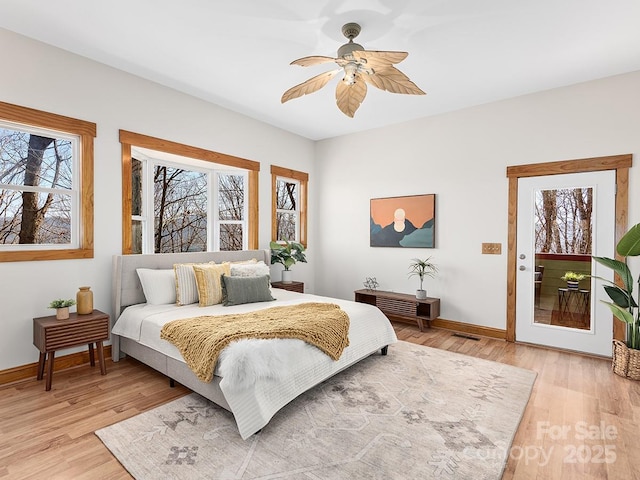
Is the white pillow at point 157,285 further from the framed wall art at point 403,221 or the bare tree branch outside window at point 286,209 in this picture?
the framed wall art at point 403,221

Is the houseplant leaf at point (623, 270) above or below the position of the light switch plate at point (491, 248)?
below

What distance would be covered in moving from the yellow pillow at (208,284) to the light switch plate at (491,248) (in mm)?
3149

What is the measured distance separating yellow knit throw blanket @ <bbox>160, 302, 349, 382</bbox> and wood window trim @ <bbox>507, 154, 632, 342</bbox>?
A: 229 centimetres

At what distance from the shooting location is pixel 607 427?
87.5 inches

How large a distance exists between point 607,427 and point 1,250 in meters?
4.63

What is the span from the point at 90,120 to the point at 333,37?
2364mm

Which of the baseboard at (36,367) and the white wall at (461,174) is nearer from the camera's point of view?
the baseboard at (36,367)

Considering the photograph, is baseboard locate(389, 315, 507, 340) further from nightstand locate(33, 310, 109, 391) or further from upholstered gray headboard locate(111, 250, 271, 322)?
nightstand locate(33, 310, 109, 391)

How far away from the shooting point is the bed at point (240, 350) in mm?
2057

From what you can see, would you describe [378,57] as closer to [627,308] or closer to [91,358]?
[627,308]

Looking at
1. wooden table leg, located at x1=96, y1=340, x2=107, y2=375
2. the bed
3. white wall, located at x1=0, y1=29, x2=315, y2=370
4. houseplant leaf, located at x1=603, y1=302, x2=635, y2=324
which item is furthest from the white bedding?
houseplant leaf, located at x1=603, y1=302, x2=635, y2=324

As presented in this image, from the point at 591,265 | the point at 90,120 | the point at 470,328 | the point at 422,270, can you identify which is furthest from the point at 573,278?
the point at 90,120

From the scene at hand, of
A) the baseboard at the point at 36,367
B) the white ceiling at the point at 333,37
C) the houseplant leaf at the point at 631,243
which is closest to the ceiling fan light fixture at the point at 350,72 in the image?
the white ceiling at the point at 333,37

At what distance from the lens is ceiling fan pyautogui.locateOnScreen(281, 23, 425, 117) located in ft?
7.87
